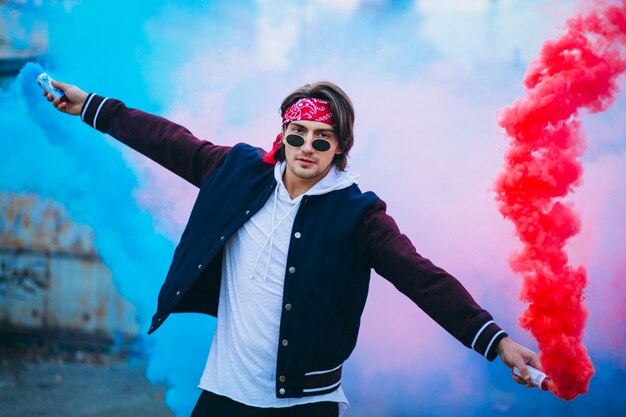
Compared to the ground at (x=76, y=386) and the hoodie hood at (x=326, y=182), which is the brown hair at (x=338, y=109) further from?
the ground at (x=76, y=386)

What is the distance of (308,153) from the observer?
2670mm

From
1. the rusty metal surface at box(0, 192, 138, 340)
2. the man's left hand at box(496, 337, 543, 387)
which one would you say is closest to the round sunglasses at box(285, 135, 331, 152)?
the man's left hand at box(496, 337, 543, 387)

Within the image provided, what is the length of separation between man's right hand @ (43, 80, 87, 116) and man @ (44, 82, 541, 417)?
25.0 inches

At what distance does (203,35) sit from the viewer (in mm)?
3959

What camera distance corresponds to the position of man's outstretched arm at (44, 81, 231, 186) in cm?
288

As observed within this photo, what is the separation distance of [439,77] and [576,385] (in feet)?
5.11

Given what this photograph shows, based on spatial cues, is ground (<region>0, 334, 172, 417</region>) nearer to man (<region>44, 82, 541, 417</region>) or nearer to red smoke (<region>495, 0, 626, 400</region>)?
man (<region>44, 82, 541, 417</region>)

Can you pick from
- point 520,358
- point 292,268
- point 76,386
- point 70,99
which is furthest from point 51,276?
point 520,358

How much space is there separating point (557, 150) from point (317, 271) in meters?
1.42

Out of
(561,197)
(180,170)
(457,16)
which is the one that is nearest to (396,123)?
(457,16)

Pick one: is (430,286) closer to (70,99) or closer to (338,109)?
(338,109)

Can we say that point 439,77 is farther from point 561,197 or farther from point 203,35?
point 203,35

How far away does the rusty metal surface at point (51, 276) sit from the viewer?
166 inches

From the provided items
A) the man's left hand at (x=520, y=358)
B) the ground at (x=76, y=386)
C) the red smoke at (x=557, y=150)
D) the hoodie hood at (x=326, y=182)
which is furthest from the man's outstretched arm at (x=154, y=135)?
the ground at (x=76, y=386)
